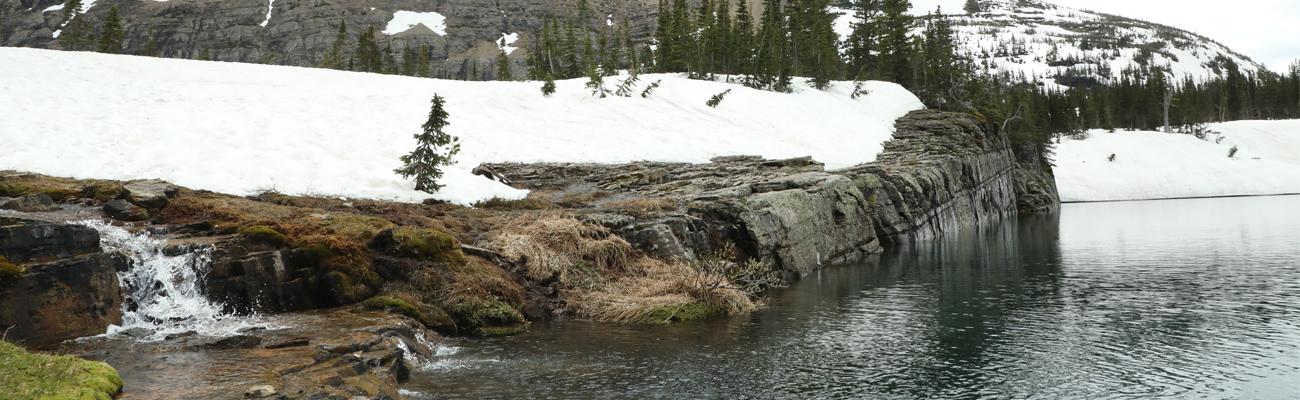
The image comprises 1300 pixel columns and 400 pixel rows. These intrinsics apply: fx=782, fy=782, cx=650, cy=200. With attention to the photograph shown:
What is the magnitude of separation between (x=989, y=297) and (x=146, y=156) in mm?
27297

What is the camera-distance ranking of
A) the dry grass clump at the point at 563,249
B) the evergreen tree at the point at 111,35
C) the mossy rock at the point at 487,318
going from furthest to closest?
the evergreen tree at the point at 111,35 < the dry grass clump at the point at 563,249 < the mossy rock at the point at 487,318

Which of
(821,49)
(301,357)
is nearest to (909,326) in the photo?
(301,357)

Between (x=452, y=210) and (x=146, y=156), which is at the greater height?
(x=146, y=156)

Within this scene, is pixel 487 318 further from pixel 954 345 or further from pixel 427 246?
pixel 954 345

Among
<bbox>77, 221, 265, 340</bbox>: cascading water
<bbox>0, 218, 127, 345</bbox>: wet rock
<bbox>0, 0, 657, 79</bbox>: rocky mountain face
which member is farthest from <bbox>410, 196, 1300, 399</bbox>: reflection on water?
<bbox>0, 0, 657, 79</bbox>: rocky mountain face

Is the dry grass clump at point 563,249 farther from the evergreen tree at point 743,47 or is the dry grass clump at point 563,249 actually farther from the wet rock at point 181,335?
the evergreen tree at point 743,47

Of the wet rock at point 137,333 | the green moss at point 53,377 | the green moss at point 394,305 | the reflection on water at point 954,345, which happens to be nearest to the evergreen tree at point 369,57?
the reflection on water at point 954,345

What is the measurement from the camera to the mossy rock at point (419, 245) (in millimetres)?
19375

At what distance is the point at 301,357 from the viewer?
12.1 meters

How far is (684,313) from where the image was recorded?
20000 millimetres

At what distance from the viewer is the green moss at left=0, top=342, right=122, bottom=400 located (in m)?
8.40

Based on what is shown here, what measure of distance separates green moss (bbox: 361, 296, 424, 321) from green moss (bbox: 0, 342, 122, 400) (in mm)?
6791

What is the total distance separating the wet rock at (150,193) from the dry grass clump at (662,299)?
10615 millimetres

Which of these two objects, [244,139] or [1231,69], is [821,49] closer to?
[244,139]
